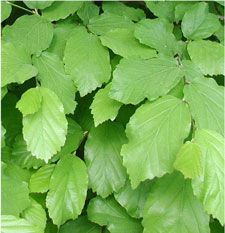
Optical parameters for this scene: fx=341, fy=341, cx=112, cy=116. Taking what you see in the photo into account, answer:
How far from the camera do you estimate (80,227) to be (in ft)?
4.52

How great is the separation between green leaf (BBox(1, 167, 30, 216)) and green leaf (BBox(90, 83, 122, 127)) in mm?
375

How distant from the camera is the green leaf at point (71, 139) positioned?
1.25 meters

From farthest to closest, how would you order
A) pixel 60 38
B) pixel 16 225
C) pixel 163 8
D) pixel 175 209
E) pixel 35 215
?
pixel 163 8 < pixel 60 38 < pixel 35 215 < pixel 175 209 < pixel 16 225

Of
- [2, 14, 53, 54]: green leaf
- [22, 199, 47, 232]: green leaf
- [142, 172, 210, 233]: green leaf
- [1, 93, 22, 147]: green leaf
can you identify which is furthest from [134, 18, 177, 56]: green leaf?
[22, 199, 47, 232]: green leaf

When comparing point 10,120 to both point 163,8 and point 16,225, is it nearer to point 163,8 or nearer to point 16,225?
point 16,225

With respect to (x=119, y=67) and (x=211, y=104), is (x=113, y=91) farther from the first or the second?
(x=211, y=104)

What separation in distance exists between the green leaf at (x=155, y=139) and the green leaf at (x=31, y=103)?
30 centimetres

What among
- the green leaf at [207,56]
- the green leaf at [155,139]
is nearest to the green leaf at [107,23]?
the green leaf at [207,56]

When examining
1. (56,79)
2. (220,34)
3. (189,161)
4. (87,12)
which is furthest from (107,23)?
(189,161)

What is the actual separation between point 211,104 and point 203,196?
0.27m

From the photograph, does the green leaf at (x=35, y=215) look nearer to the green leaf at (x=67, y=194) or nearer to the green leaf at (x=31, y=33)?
the green leaf at (x=67, y=194)

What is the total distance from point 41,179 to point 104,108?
0.38 meters

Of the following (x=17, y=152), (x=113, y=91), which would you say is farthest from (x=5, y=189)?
(x=113, y=91)

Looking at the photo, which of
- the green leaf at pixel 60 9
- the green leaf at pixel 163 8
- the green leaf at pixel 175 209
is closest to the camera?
the green leaf at pixel 175 209
